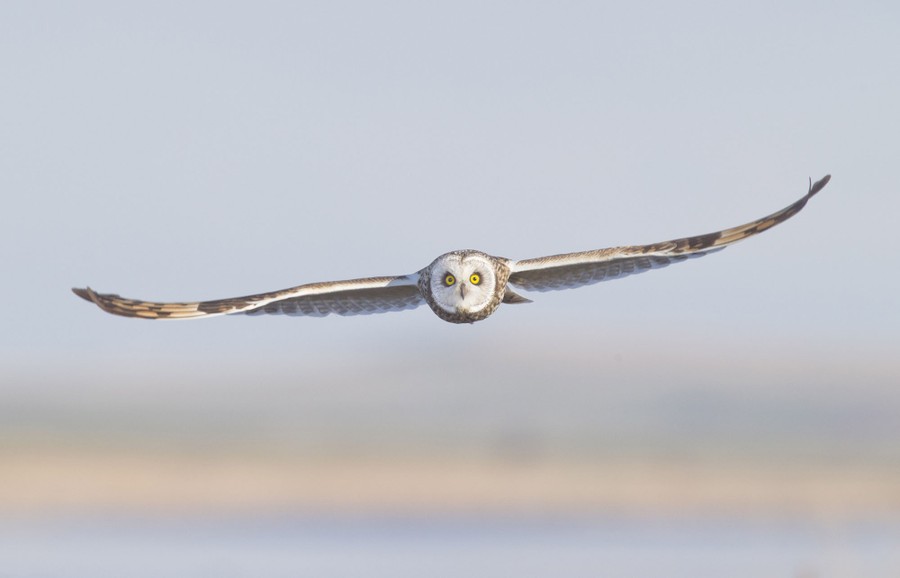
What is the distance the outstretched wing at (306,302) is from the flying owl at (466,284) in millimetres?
13

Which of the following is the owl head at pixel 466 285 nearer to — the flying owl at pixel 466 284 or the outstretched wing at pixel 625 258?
the flying owl at pixel 466 284

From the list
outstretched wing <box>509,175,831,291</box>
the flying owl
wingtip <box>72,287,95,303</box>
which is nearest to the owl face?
the flying owl

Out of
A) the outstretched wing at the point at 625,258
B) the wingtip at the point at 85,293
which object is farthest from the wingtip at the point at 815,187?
the wingtip at the point at 85,293

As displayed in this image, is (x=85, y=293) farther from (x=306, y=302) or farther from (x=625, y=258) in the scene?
(x=625, y=258)

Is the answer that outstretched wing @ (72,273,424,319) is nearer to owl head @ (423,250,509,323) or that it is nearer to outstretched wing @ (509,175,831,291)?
owl head @ (423,250,509,323)

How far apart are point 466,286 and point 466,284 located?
31mm

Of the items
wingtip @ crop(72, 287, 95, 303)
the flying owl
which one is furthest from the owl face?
wingtip @ crop(72, 287, 95, 303)

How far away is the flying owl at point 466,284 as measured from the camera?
25.1 meters

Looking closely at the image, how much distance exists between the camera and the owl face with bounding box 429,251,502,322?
25.5 meters

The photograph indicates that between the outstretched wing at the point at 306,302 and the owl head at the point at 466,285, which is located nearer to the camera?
the outstretched wing at the point at 306,302

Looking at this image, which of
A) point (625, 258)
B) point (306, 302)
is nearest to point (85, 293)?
point (306, 302)

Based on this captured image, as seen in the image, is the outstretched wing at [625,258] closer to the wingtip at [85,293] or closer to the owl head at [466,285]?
the owl head at [466,285]

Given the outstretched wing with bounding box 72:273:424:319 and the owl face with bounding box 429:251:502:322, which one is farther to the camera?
the owl face with bounding box 429:251:502:322

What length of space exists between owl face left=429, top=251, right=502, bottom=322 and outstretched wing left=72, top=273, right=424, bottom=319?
698 mm
